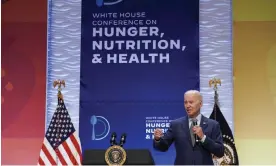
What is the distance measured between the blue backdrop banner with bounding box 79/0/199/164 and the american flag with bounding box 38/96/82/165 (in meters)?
0.12

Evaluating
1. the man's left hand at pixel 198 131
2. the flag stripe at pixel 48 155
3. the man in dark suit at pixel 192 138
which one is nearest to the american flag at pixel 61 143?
the flag stripe at pixel 48 155

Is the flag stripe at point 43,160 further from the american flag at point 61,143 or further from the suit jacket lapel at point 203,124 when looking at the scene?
the suit jacket lapel at point 203,124

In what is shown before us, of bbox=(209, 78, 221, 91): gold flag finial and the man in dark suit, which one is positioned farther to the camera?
bbox=(209, 78, 221, 91): gold flag finial

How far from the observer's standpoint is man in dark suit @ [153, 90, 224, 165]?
405 cm

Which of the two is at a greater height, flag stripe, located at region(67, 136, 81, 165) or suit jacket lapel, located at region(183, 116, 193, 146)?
suit jacket lapel, located at region(183, 116, 193, 146)

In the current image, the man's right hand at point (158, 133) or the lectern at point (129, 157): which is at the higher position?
the man's right hand at point (158, 133)

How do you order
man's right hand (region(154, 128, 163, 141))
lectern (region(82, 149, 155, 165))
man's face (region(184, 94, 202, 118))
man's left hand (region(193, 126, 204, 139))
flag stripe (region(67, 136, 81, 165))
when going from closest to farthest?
man's left hand (region(193, 126, 204, 139)), man's right hand (region(154, 128, 163, 141)), man's face (region(184, 94, 202, 118)), lectern (region(82, 149, 155, 165)), flag stripe (region(67, 136, 81, 165))

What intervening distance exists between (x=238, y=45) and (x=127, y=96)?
4.78 ft

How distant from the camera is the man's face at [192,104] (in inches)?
162

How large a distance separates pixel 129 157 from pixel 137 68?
1152 millimetres

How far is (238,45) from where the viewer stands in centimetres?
550

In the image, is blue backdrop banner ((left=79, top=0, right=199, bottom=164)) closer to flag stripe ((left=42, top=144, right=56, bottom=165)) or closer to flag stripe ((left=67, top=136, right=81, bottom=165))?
flag stripe ((left=67, top=136, right=81, bottom=165))

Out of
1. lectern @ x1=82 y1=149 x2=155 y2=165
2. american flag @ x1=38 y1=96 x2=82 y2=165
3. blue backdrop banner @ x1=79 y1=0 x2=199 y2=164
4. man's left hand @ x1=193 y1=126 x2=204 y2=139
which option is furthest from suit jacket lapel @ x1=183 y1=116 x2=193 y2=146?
american flag @ x1=38 y1=96 x2=82 y2=165

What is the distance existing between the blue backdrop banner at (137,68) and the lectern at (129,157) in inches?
15.6
